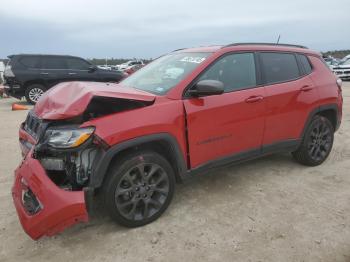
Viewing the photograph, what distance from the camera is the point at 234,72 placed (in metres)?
3.96

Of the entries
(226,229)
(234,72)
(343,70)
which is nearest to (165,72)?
(234,72)

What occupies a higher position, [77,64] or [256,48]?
[256,48]

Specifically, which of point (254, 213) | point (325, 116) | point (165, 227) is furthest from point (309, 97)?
point (165, 227)

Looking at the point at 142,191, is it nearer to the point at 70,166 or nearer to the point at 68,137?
the point at 70,166

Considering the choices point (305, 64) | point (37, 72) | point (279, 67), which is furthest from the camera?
point (37, 72)

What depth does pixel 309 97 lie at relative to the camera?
4590 mm

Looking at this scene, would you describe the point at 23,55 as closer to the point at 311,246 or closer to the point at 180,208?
the point at 180,208

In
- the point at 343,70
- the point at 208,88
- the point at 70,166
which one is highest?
the point at 208,88

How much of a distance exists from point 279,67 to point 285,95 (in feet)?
1.28

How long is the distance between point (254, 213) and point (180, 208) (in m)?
0.77

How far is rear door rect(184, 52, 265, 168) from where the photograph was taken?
3527 mm

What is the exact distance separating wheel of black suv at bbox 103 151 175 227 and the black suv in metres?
10.4

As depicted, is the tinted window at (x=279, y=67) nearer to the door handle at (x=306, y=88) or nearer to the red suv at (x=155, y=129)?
the red suv at (x=155, y=129)

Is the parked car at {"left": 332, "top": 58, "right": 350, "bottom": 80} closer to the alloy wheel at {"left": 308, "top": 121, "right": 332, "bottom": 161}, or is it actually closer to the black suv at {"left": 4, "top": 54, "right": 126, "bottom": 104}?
the black suv at {"left": 4, "top": 54, "right": 126, "bottom": 104}
